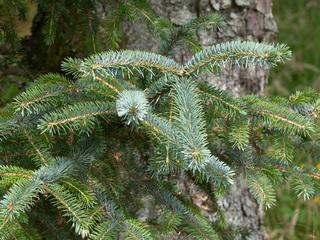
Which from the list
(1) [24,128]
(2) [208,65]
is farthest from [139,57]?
(1) [24,128]

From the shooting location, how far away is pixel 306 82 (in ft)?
11.2

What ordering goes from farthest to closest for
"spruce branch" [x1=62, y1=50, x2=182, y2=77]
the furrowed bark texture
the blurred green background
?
1. the blurred green background
2. the furrowed bark texture
3. "spruce branch" [x1=62, y1=50, x2=182, y2=77]

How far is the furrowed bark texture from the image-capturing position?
1.42 meters

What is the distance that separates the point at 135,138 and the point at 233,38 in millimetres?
781

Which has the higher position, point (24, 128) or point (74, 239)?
point (24, 128)

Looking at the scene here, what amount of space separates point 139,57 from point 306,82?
3174 mm

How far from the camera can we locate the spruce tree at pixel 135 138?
71 centimetres

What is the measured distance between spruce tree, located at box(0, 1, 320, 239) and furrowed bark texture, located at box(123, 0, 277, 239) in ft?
1.14

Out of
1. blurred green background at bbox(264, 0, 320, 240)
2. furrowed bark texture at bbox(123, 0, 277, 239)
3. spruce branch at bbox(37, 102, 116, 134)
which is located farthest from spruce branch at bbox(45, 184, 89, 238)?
blurred green background at bbox(264, 0, 320, 240)

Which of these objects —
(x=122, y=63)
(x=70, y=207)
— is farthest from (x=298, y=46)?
(x=70, y=207)

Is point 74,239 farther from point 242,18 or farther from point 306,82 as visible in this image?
point 306,82

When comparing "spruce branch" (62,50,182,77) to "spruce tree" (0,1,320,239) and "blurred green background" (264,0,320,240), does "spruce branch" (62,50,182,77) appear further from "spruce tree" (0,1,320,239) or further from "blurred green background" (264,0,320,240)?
"blurred green background" (264,0,320,240)

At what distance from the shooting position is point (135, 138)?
3.45 ft

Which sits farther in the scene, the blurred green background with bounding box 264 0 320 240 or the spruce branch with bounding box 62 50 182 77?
the blurred green background with bounding box 264 0 320 240
